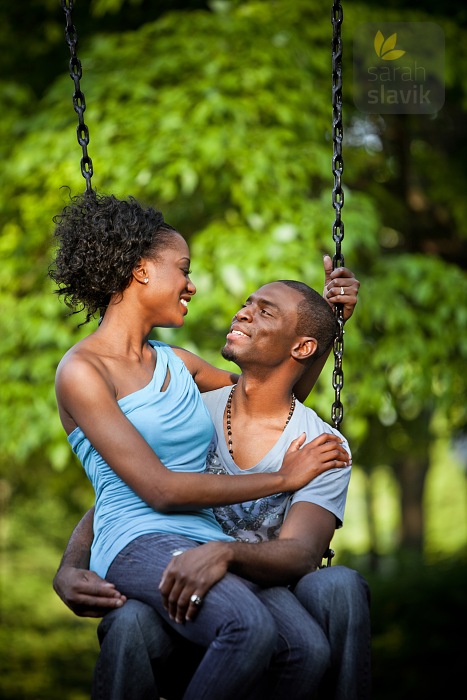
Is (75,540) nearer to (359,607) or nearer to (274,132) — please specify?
(359,607)

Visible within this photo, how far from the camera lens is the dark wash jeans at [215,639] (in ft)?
7.82

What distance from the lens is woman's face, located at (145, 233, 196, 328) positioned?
110 inches

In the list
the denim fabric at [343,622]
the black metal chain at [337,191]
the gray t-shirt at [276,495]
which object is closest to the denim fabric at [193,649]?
the denim fabric at [343,622]

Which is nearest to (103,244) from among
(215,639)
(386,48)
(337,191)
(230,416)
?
(230,416)

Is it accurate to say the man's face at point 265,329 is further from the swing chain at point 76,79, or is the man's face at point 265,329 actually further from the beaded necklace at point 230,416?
the swing chain at point 76,79

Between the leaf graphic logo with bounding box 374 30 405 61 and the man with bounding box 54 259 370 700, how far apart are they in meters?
3.62

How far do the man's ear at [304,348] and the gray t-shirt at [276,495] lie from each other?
160mm

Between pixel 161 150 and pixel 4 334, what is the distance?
1.45 meters

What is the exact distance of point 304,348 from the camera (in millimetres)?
3010

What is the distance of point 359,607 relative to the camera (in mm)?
2650

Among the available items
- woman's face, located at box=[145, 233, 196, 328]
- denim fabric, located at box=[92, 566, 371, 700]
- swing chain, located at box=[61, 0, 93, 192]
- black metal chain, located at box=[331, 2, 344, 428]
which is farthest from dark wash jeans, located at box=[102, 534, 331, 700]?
swing chain, located at box=[61, 0, 93, 192]

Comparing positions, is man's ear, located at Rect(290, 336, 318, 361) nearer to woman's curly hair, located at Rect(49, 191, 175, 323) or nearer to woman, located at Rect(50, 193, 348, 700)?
woman, located at Rect(50, 193, 348, 700)

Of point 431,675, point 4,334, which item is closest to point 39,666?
point 431,675

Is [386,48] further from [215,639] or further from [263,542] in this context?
[215,639]
